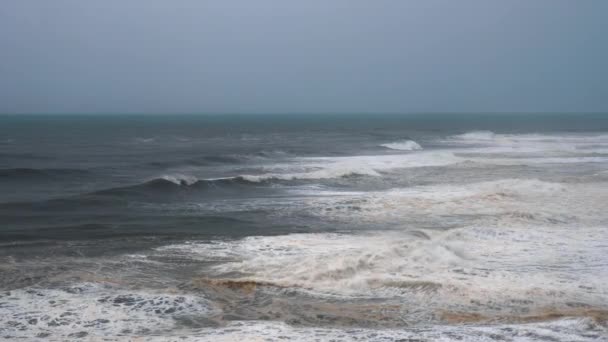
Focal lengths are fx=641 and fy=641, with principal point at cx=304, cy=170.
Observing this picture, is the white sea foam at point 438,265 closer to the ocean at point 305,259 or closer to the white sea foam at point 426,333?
the ocean at point 305,259

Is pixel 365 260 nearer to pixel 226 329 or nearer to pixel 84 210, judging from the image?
pixel 226 329

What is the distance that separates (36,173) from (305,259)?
20.5 metres

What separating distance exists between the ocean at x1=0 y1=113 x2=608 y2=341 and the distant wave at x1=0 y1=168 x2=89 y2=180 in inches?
74.0

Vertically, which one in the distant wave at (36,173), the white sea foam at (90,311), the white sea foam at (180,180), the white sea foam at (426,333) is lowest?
the white sea foam at (90,311)

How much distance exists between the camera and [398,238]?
47.3 ft

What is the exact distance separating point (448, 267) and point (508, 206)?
7.77 m

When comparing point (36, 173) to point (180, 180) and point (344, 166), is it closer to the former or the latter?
point (180, 180)

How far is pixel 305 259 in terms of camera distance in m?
12.2

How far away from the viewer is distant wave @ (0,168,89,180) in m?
27.7

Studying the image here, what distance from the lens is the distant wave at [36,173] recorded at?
1092 inches

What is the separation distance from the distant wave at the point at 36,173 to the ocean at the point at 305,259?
188 centimetres

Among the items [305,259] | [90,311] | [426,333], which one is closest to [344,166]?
[305,259]

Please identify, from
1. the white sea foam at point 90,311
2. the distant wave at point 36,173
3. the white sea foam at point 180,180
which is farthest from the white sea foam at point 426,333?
the distant wave at point 36,173

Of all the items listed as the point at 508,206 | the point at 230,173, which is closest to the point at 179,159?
the point at 230,173
